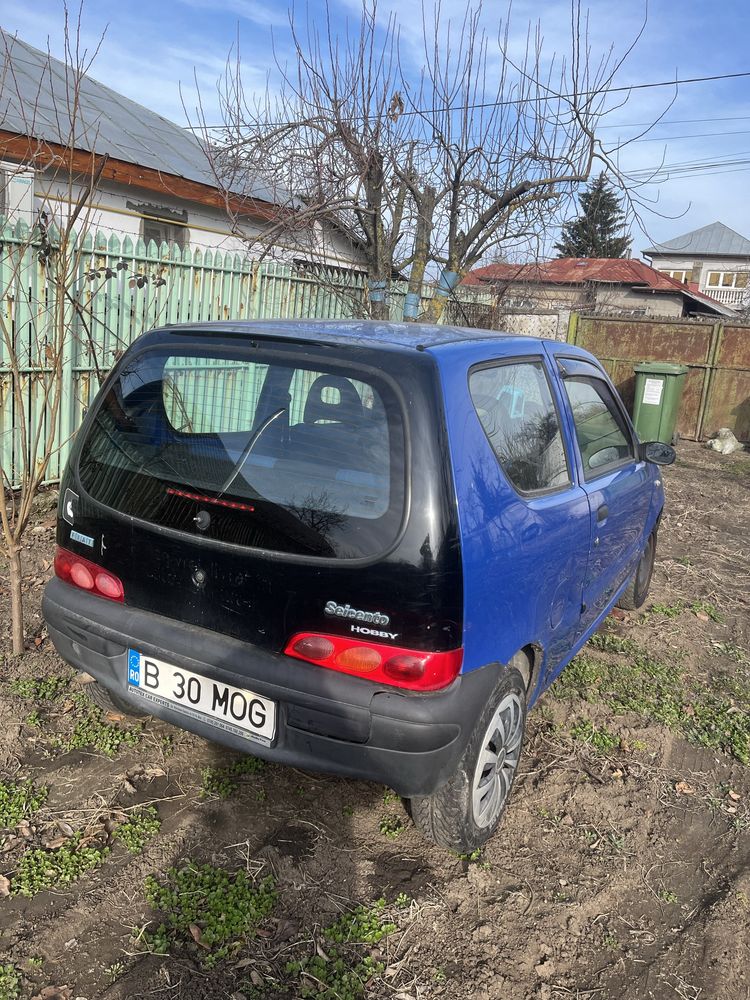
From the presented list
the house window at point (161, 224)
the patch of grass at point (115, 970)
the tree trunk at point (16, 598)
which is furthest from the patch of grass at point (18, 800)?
the house window at point (161, 224)

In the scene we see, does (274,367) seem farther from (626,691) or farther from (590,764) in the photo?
(626,691)

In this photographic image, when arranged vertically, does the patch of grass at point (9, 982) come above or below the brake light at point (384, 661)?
below

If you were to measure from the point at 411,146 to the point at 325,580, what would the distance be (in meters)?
6.96

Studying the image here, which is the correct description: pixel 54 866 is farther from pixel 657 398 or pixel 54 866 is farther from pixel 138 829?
pixel 657 398

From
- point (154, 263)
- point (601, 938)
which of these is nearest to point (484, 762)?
point (601, 938)

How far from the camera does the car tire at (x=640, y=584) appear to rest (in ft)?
16.1

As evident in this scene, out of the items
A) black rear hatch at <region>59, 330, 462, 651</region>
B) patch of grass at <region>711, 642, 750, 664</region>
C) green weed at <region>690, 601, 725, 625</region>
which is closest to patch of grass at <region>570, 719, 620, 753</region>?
patch of grass at <region>711, 642, 750, 664</region>

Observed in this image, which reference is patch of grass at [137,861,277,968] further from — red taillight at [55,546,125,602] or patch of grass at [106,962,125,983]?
red taillight at [55,546,125,602]

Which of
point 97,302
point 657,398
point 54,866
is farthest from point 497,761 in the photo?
point 657,398

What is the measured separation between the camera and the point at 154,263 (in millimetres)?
6645

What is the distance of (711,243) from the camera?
5550 cm

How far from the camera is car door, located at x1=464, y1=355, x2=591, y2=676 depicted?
228 centimetres

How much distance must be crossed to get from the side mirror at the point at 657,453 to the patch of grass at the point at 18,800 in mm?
3380

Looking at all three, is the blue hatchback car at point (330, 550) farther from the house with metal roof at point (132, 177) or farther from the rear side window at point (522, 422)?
the house with metal roof at point (132, 177)
